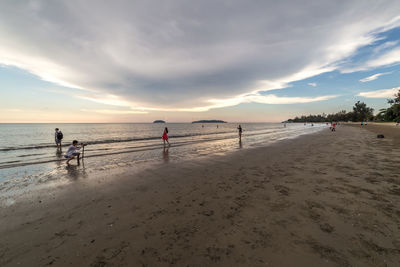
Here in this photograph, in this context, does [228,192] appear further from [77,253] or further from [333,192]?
[77,253]

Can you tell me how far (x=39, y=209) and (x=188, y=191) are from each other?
5.07 m

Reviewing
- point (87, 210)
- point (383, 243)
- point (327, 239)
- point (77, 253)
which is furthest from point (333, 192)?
point (87, 210)

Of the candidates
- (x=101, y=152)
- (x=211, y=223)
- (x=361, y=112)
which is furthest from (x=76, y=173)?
(x=361, y=112)

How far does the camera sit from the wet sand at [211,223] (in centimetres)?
293

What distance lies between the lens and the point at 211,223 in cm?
400

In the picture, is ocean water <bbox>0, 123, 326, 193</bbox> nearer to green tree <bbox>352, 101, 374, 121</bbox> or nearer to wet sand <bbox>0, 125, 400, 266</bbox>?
wet sand <bbox>0, 125, 400, 266</bbox>

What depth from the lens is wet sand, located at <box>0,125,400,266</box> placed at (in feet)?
9.61

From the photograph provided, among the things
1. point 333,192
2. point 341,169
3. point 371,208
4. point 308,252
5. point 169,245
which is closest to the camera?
point 308,252

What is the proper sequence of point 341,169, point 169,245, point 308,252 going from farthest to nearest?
point 341,169
point 169,245
point 308,252

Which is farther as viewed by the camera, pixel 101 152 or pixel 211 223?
pixel 101 152

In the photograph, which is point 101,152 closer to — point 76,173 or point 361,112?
point 76,173

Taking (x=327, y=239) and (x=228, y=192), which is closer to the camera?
(x=327, y=239)

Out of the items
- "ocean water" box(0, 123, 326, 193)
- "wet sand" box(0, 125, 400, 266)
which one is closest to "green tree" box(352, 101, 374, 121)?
"ocean water" box(0, 123, 326, 193)

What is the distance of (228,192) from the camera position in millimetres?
5895
